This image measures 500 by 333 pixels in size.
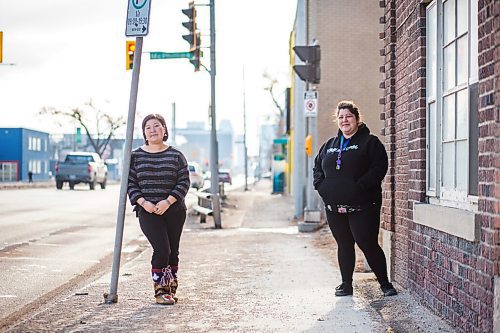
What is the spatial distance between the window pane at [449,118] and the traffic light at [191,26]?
12993mm

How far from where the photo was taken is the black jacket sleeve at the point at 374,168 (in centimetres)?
753

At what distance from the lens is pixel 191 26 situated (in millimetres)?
19312

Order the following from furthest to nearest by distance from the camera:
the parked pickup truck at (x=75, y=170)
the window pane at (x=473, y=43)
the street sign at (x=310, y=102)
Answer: the parked pickup truck at (x=75, y=170)
the street sign at (x=310, y=102)
the window pane at (x=473, y=43)

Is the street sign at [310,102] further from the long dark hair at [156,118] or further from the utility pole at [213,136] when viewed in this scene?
the long dark hair at [156,118]

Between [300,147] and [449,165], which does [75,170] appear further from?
[449,165]

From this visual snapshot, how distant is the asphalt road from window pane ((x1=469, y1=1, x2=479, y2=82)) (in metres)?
4.63

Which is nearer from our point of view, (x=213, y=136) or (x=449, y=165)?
(x=449, y=165)

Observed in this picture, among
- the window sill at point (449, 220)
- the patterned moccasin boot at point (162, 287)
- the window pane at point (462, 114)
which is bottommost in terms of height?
the patterned moccasin boot at point (162, 287)

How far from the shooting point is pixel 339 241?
802 cm

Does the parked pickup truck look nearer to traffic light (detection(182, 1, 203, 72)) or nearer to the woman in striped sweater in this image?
traffic light (detection(182, 1, 203, 72))

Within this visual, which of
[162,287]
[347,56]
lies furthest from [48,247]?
[347,56]

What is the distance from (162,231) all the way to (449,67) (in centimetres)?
290

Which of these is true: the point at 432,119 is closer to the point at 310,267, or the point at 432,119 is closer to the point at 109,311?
the point at 109,311

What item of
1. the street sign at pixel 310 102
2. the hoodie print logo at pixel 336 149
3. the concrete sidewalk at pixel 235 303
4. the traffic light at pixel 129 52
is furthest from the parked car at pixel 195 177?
the hoodie print logo at pixel 336 149
